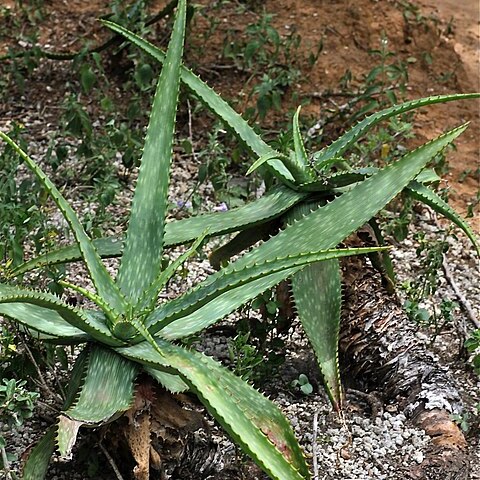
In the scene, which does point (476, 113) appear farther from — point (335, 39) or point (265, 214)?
point (265, 214)

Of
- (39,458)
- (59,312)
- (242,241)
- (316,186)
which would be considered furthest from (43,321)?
(316,186)

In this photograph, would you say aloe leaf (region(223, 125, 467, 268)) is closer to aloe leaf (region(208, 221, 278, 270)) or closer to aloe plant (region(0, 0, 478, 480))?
aloe plant (region(0, 0, 478, 480))

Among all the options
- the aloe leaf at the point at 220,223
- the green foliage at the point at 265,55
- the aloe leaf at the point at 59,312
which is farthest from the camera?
the green foliage at the point at 265,55

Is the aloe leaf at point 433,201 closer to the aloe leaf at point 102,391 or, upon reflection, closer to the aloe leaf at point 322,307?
the aloe leaf at point 322,307

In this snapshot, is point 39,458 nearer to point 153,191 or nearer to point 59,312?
point 59,312

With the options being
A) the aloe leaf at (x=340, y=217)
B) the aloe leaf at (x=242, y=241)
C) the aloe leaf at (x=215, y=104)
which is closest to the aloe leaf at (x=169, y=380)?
the aloe leaf at (x=340, y=217)

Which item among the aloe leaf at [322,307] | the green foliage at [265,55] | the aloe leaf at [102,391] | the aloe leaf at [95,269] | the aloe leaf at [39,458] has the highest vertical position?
the green foliage at [265,55]

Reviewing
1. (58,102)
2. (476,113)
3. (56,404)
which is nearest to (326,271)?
(56,404)
